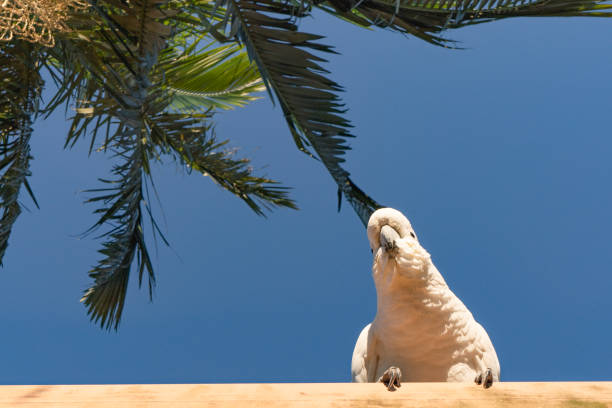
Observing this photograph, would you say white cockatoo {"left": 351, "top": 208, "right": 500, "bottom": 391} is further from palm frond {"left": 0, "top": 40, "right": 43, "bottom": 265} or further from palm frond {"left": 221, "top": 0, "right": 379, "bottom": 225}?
palm frond {"left": 0, "top": 40, "right": 43, "bottom": 265}

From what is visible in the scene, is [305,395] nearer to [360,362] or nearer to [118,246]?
[360,362]

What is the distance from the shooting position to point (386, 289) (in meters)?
1.57

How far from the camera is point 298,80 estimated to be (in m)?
2.61

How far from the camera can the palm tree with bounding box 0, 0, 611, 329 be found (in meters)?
2.41

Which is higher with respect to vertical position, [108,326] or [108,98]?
[108,98]

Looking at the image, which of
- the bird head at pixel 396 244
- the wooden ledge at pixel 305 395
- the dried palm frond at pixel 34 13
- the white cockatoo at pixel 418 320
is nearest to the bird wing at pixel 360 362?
the white cockatoo at pixel 418 320

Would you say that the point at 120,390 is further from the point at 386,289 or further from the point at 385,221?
the point at 385,221

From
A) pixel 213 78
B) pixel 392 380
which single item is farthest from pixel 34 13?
pixel 392 380

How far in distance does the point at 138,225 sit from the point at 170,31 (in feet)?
4.63

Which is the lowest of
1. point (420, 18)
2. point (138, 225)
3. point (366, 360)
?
point (366, 360)

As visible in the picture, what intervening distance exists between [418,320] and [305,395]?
0.67m

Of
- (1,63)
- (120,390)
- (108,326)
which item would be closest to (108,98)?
(1,63)

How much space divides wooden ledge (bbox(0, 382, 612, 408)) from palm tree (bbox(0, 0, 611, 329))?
152cm

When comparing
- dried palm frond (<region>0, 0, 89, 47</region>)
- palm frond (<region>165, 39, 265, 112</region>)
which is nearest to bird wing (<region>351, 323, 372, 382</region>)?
dried palm frond (<region>0, 0, 89, 47</region>)
